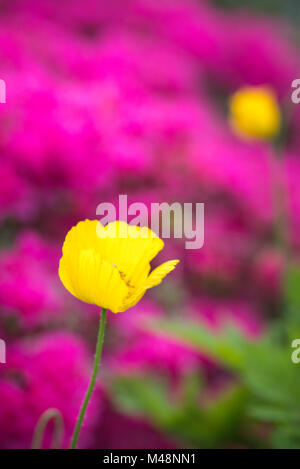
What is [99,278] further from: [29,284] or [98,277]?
[29,284]

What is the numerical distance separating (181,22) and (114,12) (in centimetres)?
15

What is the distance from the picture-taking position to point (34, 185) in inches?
27.9

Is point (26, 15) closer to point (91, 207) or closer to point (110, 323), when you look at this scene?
point (91, 207)

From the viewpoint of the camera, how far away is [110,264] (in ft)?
1.09

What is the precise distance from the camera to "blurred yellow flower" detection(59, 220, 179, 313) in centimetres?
33
